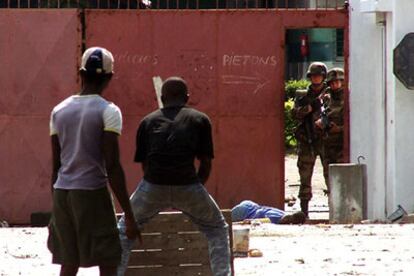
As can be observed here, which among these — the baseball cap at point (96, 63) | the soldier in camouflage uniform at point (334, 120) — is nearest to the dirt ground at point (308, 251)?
the soldier in camouflage uniform at point (334, 120)

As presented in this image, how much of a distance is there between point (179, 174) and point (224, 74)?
5.56 meters

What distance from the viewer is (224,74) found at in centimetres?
1322

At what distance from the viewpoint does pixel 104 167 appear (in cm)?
652

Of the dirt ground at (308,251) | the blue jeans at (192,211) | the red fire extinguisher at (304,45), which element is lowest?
the dirt ground at (308,251)

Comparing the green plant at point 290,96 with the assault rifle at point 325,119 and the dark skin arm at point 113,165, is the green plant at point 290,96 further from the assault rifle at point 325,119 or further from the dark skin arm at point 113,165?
the dark skin arm at point 113,165

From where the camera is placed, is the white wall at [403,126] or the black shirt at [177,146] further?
the white wall at [403,126]

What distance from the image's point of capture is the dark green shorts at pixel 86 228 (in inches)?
254

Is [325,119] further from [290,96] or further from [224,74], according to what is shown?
[290,96]

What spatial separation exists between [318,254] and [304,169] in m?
3.90

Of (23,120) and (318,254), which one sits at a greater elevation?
(23,120)

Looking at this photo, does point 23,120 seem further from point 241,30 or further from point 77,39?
point 241,30

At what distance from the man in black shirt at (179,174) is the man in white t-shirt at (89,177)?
113cm

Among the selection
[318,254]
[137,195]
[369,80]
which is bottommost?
[318,254]

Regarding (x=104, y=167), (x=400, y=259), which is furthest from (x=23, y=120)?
(x=104, y=167)
